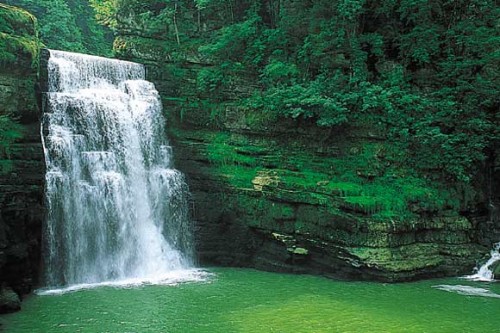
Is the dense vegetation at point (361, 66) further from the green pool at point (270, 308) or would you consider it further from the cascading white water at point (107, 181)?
the green pool at point (270, 308)

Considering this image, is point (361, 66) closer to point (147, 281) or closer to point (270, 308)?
point (270, 308)

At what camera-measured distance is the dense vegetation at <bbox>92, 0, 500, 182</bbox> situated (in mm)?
16516

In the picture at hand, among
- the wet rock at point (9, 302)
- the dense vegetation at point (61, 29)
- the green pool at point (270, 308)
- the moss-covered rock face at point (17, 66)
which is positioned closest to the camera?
the green pool at point (270, 308)

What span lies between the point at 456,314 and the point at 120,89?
533 inches

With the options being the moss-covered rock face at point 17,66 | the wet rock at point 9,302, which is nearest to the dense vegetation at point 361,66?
the moss-covered rock face at point 17,66

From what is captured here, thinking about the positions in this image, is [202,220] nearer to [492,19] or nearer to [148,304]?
[148,304]

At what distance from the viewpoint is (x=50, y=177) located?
15039 mm

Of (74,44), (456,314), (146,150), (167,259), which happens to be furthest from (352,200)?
(74,44)

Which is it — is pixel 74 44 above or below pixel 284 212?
above

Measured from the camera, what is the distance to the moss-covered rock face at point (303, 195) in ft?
49.1

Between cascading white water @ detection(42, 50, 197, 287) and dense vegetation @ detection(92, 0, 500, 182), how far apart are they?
124 inches

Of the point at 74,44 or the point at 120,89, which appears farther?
the point at 74,44

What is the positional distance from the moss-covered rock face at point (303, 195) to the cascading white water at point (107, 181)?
0.86 meters

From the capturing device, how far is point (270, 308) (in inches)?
478
